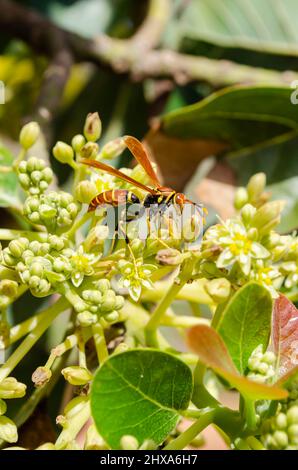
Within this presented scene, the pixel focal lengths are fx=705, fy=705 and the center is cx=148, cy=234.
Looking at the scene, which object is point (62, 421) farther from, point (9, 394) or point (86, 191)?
point (86, 191)

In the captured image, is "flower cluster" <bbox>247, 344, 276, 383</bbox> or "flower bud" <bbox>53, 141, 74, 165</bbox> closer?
"flower cluster" <bbox>247, 344, 276, 383</bbox>

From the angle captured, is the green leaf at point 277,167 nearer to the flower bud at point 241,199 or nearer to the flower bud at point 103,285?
the flower bud at point 241,199

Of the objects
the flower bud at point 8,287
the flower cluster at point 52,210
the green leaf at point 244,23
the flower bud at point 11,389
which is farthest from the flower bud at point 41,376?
the green leaf at point 244,23

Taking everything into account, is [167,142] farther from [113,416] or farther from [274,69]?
[113,416]

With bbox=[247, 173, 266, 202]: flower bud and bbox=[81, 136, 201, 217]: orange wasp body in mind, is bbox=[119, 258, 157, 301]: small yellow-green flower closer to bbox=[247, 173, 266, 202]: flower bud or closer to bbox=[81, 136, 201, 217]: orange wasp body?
bbox=[81, 136, 201, 217]: orange wasp body

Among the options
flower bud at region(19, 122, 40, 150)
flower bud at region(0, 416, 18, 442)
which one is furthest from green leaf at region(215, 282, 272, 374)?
flower bud at region(19, 122, 40, 150)
